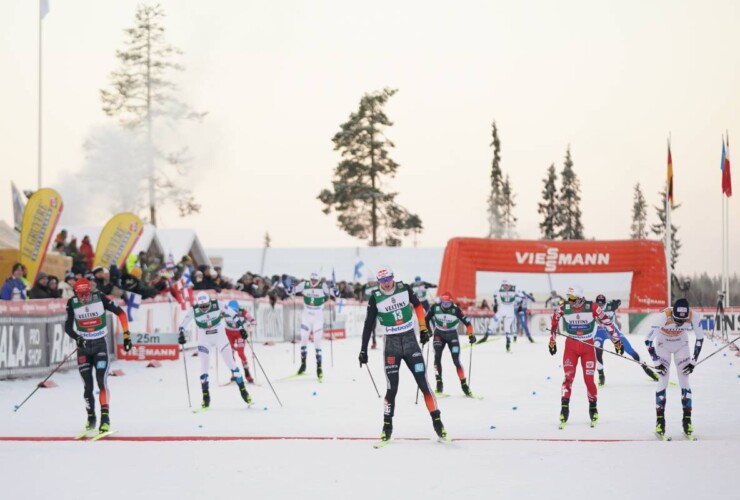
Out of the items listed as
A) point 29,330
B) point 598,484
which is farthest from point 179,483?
point 29,330

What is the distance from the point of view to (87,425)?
1298 centimetres

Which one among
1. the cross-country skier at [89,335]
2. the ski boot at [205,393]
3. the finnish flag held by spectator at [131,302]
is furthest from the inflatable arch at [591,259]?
the cross-country skier at [89,335]

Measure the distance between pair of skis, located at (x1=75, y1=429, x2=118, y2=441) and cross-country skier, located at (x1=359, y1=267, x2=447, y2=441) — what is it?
3969 millimetres

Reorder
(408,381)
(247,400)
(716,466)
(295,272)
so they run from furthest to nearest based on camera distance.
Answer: (295,272) < (408,381) < (247,400) < (716,466)

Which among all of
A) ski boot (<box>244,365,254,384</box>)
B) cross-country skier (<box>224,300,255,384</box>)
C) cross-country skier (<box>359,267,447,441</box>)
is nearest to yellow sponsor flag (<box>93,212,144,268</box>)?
cross-country skier (<box>224,300,255,384</box>)

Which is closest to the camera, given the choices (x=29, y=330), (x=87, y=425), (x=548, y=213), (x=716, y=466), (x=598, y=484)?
(x=598, y=484)

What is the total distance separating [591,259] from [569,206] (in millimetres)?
52608

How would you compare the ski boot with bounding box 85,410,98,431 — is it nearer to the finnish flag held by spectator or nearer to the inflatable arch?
the finnish flag held by spectator

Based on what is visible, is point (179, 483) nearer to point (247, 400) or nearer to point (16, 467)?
point (16, 467)

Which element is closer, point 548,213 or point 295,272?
point 295,272

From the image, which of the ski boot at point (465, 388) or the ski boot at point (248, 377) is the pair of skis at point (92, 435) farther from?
the ski boot at point (465, 388)

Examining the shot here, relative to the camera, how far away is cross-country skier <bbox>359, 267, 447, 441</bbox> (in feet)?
38.6

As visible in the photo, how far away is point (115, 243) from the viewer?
26.7 meters

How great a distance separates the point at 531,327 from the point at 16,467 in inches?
1347
